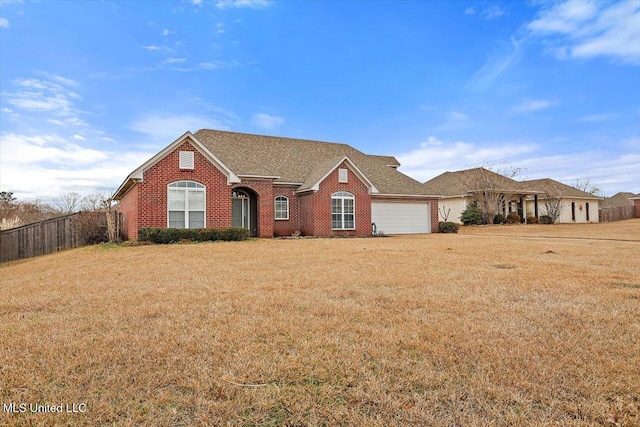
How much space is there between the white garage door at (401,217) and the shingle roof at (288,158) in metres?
1.02

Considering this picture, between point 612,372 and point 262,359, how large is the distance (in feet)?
10.4

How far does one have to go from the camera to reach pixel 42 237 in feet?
57.7

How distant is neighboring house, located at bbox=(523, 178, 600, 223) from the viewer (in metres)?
38.2

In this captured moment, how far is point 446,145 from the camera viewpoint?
1250 inches

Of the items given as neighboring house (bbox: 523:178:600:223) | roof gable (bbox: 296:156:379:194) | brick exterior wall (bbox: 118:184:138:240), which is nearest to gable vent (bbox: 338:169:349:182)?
roof gable (bbox: 296:156:379:194)

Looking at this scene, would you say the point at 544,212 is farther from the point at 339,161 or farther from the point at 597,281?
the point at 597,281

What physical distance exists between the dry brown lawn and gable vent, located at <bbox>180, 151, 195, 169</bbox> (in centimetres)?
1077

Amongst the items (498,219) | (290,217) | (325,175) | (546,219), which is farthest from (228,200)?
(546,219)

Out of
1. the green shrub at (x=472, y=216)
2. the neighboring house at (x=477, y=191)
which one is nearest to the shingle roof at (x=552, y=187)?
the neighboring house at (x=477, y=191)

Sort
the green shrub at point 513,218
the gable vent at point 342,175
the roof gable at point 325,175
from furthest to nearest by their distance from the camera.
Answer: the green shrub at point 513,218
the gable vent at point 342,175
the roof gable at point 325,175

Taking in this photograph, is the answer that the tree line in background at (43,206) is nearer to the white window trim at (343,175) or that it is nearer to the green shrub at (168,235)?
the green shrub at (168,235)

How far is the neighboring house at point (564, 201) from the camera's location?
3819cm

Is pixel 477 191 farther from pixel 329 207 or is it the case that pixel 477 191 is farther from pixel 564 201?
pixel 329 207

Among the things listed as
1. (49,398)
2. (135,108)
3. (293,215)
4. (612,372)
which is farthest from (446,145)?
(49,398)
